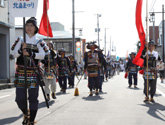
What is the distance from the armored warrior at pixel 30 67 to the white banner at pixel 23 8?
16 centimetres

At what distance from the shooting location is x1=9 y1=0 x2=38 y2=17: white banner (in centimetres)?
521

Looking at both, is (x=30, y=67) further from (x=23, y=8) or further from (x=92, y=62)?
→ (x=92, y=62)

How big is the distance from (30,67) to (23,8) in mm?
1012

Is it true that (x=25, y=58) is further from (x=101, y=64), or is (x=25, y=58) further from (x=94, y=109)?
(x=101, y=64)

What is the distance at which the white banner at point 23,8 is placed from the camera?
521 cm

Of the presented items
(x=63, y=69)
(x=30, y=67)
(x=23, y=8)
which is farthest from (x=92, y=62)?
(x=23, y=8)

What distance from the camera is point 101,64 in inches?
480

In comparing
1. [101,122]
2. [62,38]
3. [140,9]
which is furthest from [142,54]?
[62,38]

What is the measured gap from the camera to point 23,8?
5215 mm

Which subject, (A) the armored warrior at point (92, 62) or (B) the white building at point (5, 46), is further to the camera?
(B) the white building at point (5, 46)

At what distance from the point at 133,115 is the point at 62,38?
56.6 m

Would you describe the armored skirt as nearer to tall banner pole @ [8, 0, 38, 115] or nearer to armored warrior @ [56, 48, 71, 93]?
tall banner pole @ [8, 0, 38, 115]

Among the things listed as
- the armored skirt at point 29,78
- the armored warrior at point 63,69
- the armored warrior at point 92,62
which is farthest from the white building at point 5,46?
the armored skirt at point 29,78

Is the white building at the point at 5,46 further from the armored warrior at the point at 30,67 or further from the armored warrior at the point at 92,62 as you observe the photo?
the armored warrior at the point at 30,67
